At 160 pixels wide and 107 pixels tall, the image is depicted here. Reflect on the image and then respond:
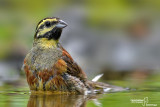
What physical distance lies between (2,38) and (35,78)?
11.3 m

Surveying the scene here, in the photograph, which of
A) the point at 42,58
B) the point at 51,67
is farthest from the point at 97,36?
the point at 51,67

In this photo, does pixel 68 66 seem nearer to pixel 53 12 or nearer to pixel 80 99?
pixel 80 99

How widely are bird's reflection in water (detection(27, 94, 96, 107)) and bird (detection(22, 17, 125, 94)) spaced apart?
31 centimetres

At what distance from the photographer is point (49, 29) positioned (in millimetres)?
8969

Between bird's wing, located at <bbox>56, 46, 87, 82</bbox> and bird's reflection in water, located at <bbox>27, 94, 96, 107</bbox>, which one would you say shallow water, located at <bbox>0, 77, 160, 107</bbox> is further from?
bird's wing, located at <bbox>56, 46, 87, 82</bbox>

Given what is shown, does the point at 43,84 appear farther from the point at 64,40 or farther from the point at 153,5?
the point at 153,5

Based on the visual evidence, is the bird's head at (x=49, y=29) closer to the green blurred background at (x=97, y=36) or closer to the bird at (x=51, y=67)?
the bird at (x=51, y=67)

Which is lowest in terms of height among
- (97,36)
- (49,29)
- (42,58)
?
(42,58)

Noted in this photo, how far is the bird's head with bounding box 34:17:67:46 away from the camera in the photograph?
8969 millimetres

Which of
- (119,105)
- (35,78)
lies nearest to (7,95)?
(35,78)

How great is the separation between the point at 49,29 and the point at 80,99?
176 cm

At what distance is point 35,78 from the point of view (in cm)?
854

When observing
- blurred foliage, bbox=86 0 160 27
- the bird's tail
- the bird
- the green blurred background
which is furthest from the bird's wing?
blurred foliage, bbox=86 0 160 27

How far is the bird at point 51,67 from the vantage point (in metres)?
8.50
